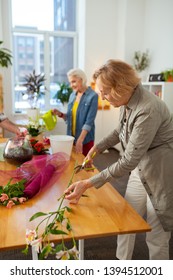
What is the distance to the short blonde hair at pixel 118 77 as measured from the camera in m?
1.21

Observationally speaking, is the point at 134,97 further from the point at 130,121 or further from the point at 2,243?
the point at 2,243

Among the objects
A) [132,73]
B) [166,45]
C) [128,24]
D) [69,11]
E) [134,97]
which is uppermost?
[69,11]

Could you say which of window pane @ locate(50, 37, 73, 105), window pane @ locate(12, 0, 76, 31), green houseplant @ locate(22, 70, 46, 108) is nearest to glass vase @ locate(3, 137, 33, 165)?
green houseplant @ locate(22, 70, 46, 108)

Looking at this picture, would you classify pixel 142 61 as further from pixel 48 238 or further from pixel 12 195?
pixel 48 238

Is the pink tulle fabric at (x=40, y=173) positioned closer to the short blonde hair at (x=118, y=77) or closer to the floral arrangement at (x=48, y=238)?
the floral arrangement at (x=48, y=238)

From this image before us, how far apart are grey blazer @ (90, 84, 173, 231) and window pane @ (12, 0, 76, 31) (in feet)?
15.4

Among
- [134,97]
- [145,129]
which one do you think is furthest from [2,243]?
[134,97]

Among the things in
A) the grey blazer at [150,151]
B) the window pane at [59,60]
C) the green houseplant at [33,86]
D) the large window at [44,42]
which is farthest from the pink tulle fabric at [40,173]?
the window pane at [59,60]

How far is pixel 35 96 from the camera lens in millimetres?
5262

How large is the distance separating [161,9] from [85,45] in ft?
4.90

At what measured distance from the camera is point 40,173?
133cm

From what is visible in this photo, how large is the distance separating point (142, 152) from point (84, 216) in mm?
393

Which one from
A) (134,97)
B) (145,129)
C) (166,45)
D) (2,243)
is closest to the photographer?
(2,243)

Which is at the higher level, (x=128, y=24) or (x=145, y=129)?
(x=128, y=24)
